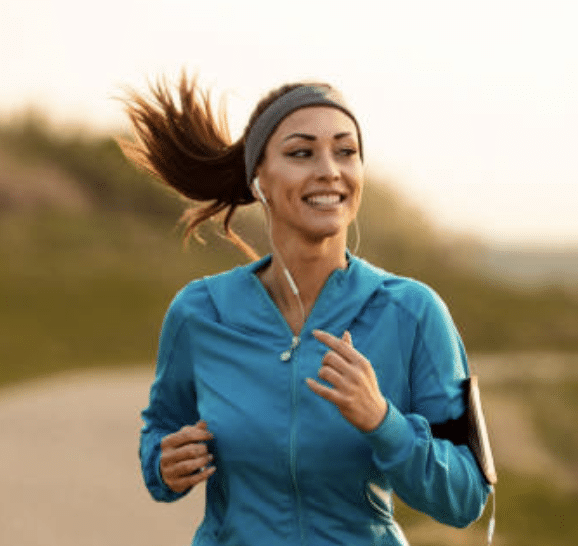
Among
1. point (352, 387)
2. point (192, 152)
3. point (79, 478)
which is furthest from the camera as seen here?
point (79, 478)

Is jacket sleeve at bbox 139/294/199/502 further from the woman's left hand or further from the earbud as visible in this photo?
the woman's left hand

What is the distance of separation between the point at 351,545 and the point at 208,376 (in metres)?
0.51

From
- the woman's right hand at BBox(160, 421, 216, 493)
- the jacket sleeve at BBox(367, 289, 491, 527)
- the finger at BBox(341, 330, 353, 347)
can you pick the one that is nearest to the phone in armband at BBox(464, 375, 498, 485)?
Result: the jacket sleeve at BBox(367, 289, 491, 527)

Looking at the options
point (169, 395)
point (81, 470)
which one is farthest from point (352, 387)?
point (81, 470)

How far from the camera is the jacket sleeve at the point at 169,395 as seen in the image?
12.3ft

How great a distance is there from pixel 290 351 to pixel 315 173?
39cm

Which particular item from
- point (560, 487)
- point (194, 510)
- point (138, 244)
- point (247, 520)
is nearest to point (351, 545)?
point (247, 520)

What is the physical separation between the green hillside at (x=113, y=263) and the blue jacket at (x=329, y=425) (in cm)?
1070

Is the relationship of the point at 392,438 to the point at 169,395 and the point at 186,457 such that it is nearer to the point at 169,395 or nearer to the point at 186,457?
the point at 186,457

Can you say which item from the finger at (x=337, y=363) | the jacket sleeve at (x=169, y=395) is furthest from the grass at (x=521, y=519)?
the finger at (x=337, y=363)

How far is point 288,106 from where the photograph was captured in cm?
364

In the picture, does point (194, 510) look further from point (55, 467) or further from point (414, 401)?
point (414, 401)

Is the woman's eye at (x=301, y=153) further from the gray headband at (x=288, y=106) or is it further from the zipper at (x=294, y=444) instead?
the zipper at (x=294, y=444)

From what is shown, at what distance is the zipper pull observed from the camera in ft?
11.6
